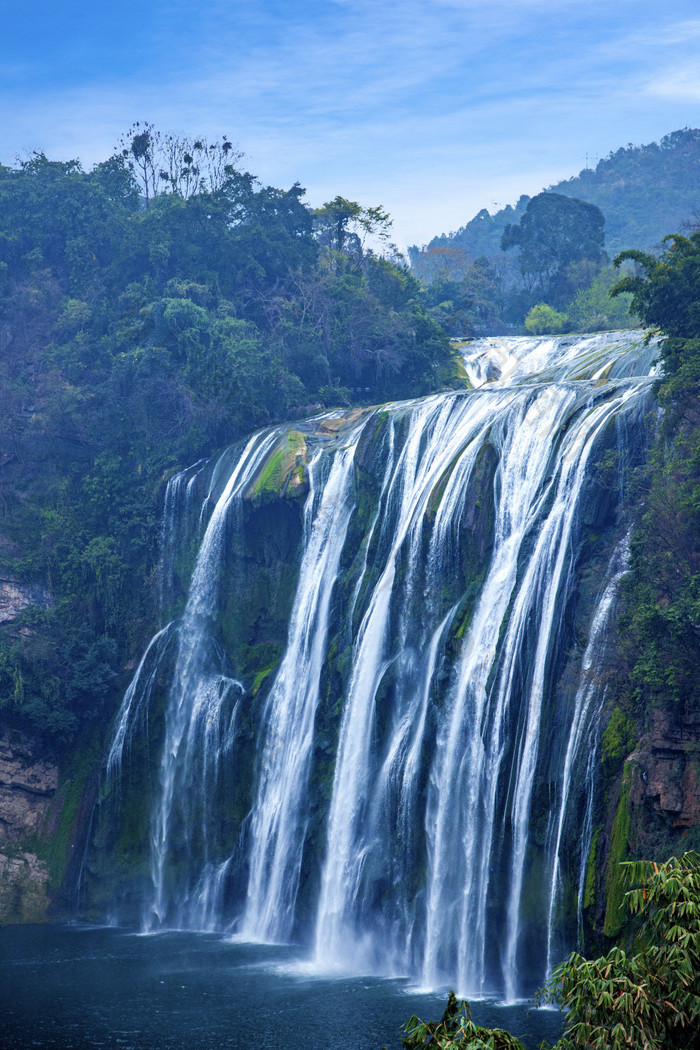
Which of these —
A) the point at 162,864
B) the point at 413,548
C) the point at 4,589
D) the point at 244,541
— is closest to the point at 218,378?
the point at 244,541

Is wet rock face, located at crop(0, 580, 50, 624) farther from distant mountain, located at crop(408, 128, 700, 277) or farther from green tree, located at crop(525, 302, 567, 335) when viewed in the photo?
distant mountain, located at crop(408, 128, 700, 277)

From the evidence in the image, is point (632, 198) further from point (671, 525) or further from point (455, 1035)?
point (455, 1035)

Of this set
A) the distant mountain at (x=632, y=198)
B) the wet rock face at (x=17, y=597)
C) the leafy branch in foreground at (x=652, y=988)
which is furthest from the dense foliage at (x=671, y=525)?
the distant mountain at (x=632, y=198)

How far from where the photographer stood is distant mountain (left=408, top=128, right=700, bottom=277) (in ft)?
262

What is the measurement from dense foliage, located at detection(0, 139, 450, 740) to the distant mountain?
31.6 metres

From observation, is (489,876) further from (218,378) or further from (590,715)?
(218,378)

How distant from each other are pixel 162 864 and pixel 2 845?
477 centimetres

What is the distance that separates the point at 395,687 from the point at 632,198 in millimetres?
69386

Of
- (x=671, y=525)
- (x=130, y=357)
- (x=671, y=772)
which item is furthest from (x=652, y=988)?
(x=130, y=357)

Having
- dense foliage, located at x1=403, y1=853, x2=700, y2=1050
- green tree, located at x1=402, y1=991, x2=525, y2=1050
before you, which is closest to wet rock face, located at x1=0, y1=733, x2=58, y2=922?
green tree, located at x1=402, y1=991, x2=525, y2=1050

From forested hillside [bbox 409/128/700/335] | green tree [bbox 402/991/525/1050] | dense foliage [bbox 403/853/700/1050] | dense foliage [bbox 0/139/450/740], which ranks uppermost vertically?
forested hillside [bbox 409/128/700/335]

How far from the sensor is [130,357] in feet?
126

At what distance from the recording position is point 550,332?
49.5m

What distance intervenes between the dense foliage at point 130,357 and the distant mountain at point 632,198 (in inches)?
1243
